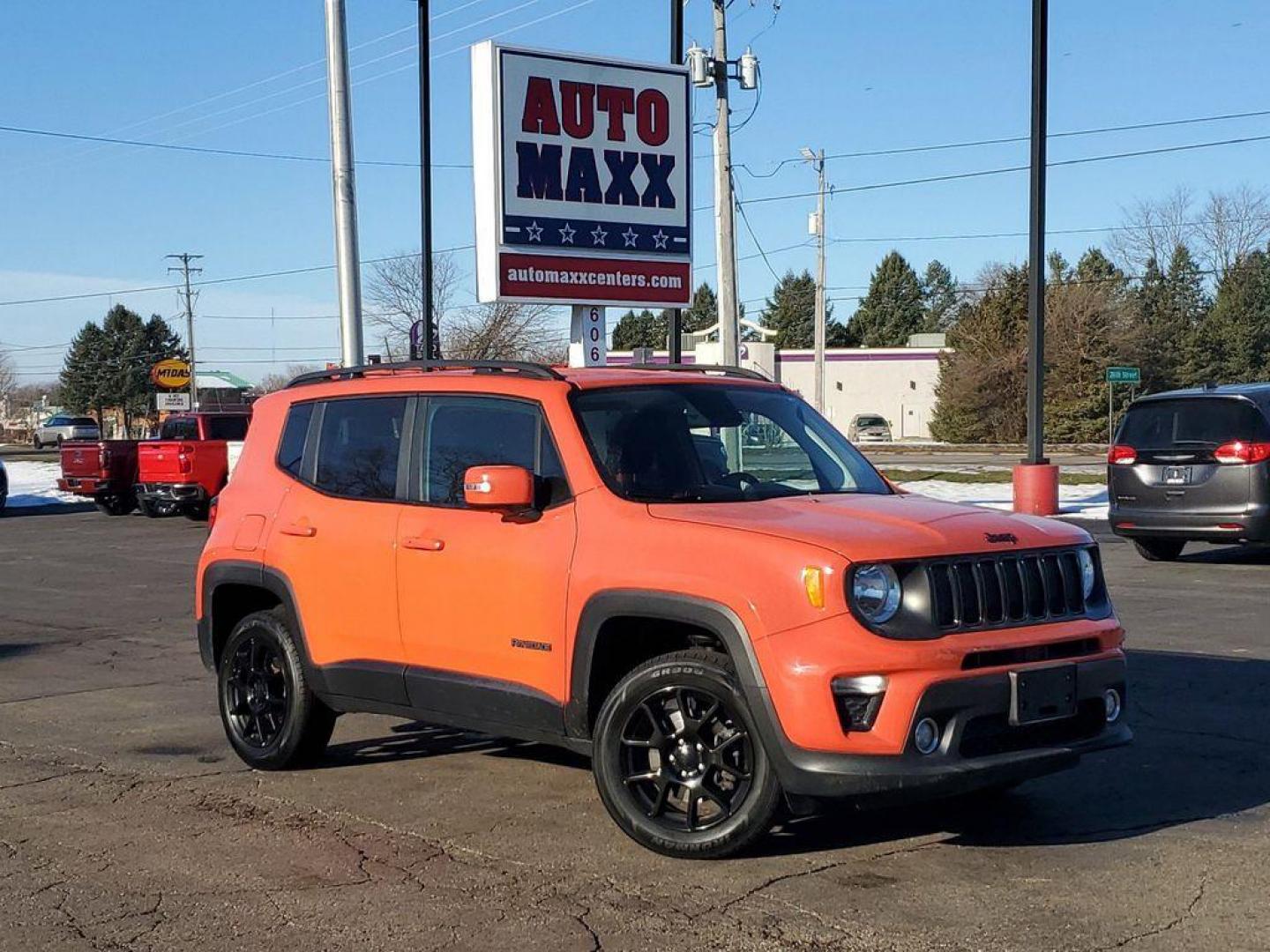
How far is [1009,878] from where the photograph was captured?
5391mm

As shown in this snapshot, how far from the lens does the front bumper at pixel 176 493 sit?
26.0m

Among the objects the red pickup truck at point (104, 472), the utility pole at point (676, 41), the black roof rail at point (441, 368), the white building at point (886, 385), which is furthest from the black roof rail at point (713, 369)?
the white building at point (886, 385)

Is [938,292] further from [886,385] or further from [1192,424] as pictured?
[1192,424]

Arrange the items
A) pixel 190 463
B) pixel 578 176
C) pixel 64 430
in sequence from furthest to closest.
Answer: pixel 64 430
pixel 190 463
pixel 578 176

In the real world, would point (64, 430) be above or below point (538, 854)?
below

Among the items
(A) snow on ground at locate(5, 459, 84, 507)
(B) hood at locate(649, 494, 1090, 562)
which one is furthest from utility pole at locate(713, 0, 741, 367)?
(B) hood at locate(649, 494, 1090, 562)

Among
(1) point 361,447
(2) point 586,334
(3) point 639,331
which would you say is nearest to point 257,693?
(1) point 361,447

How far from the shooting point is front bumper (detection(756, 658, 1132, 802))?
5180mm

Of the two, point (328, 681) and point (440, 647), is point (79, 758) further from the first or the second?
point (440, 647)

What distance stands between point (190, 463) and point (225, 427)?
138cm

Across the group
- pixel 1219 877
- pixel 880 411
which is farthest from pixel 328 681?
pixel 880 411

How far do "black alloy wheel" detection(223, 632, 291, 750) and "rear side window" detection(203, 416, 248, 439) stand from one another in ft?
65.5

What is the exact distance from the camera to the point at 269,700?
7.36 m

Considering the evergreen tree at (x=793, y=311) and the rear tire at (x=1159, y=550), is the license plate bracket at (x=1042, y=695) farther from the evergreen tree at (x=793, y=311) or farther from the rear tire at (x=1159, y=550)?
the evergreen tree at (x=793, y=311)
